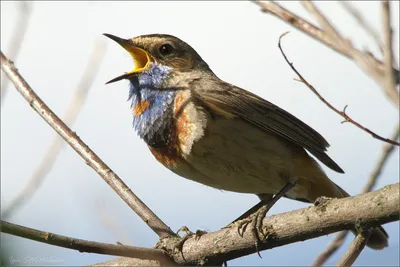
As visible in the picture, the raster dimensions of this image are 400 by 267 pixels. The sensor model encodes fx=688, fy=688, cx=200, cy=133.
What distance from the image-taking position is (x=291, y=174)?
593 centimetres

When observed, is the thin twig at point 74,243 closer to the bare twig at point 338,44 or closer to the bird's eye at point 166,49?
the bare twig at point 338,44

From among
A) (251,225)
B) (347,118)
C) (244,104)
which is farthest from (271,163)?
(347,118)

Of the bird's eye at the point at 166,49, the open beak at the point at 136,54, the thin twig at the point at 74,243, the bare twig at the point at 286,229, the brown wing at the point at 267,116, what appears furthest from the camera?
the bird's eye at the point at 166,49

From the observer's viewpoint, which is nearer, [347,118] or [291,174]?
[347,118]

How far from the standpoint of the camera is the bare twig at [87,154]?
16.5ft

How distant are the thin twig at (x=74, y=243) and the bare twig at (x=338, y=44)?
1566 mm

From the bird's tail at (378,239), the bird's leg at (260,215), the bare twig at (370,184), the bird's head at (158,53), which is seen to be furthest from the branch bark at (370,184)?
the bird's head at (158,53)

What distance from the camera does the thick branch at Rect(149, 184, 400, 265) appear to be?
3520mm

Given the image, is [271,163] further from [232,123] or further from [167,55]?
[167,55]

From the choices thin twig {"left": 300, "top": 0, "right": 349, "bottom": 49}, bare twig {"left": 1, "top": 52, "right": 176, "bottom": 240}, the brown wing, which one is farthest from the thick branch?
the brown wing

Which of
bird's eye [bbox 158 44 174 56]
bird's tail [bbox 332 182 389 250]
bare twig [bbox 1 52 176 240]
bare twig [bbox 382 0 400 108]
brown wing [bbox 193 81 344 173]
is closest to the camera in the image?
bare twig [bbox 382 0 400 108]

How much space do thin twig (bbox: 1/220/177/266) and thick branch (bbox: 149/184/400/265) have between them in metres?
0.51

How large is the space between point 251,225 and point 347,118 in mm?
1183

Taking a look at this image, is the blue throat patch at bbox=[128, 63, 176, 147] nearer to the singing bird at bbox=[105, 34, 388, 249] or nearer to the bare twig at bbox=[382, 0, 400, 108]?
the singing bird at bbox=[105, 34, 388, 249]
